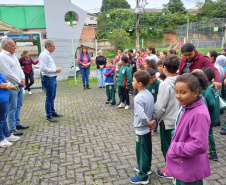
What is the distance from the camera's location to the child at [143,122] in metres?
2.61

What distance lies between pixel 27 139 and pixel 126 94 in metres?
3.29

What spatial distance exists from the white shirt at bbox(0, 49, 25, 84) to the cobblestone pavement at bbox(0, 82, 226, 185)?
1384 mm

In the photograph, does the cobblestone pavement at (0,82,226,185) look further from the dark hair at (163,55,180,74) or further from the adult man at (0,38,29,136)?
the dark hair at (163,55,180,74)

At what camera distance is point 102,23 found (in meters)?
52.6

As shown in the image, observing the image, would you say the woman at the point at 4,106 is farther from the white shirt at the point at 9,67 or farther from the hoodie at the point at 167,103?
the hoodie at the point at 167,103

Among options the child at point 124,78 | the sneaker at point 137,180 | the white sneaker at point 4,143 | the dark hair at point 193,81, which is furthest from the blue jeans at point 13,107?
the dark hair at point 193,81

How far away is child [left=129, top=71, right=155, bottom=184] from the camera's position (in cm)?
261

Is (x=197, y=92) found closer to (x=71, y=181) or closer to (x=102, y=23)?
(x=71, y=181)

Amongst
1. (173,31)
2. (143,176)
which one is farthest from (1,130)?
(173,31)

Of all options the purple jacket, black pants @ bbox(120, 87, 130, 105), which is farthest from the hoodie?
black pants @ bbox(120, 87, 130, 105)

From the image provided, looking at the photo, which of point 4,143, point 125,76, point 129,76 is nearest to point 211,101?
point 129,76

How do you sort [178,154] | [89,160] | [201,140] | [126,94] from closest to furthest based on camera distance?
1. [201,140]
2. [178,154]
3. [89,160]
4. [126,94]

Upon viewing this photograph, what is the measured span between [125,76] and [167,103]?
138 inches

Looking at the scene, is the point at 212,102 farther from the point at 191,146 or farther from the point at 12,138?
the point at 12,138
